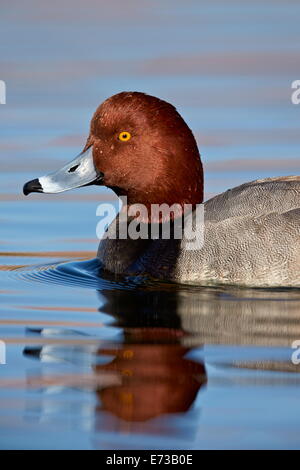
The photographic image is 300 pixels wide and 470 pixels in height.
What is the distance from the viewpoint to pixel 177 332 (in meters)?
7.38

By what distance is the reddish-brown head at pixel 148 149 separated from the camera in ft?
29.8

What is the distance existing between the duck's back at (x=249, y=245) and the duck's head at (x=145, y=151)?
0.43 m

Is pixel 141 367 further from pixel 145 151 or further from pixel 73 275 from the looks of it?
pixel 145 151

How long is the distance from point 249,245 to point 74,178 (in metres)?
1.51

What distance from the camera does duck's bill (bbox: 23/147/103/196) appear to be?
9328 millimetres

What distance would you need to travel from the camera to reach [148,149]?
916 cm

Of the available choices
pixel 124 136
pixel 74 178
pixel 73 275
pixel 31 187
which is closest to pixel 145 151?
pixel 124 136

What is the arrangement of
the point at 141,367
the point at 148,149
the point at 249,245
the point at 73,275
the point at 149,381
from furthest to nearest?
the point at 73,275 → the point at 148,149 → the point at 249,245 → the point at 141,367 → the point at 149,381

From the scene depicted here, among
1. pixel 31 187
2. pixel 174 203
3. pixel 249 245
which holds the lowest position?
pixel 249 245

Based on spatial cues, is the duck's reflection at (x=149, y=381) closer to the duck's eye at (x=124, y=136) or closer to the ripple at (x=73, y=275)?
the ripple at (x=73, y=275)

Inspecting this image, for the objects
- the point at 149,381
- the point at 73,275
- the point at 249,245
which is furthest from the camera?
the point at 73,275

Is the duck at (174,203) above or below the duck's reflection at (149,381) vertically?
above

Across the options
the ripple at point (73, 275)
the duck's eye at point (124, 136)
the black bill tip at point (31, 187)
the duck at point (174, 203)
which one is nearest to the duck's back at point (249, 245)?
the duck at point (174, 203)

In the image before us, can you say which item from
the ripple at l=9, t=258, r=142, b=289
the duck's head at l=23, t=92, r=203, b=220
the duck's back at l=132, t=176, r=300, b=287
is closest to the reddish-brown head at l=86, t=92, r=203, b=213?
the duck's head at l=23, t=92, r=203, b=220
